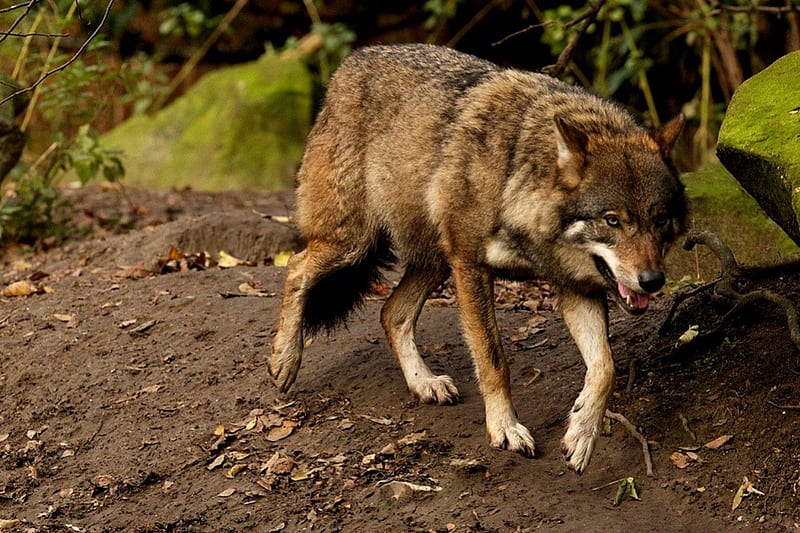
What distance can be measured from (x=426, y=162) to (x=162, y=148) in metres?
8.38

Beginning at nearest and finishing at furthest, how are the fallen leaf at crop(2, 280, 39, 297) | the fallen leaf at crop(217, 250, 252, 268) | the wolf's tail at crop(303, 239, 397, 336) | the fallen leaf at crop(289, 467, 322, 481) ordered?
the fallen leaf at crop(289, 467, 322, 481) → the wolf's tail at crop(303, 239, 397, 336) → the fallen leaf at crop(2, 280, 39, 297) → the fallen leaf at crop(217, 250, 252, 268)

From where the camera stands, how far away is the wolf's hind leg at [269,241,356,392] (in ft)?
18.7

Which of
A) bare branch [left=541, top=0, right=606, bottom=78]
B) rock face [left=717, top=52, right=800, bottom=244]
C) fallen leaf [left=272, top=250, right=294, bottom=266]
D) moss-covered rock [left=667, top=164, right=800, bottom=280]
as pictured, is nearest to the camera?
rock face [left=717, top=52, right=800, bottom=244]

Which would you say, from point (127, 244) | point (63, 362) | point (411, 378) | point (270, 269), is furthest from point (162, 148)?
point (411, 378)

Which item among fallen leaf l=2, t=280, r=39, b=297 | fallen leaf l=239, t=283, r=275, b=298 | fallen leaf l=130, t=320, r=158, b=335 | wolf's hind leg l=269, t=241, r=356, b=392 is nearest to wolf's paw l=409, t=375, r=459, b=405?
wolf's hind leg l=269, t=241, r=356, b=392

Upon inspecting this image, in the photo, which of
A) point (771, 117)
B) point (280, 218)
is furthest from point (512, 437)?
point (280, 218)

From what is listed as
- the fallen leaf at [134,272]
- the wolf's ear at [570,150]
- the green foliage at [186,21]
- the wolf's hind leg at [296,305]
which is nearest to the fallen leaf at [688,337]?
the wolf's ear at [570,150]

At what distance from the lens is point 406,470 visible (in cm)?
478

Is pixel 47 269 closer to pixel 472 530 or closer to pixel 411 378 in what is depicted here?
pixel 411 378

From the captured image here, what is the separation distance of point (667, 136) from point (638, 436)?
1333mm

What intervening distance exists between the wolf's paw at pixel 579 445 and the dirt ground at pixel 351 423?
0.10 m

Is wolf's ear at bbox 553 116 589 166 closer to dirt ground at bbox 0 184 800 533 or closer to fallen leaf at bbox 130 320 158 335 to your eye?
dirt ground at bbox 0 184 800 533

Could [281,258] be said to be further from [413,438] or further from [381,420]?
[413,438]

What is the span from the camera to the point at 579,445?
14.8 ft
